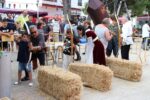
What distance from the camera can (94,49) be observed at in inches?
422

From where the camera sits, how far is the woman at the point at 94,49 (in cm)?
1057

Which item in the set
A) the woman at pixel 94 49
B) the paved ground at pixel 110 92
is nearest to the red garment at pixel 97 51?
the woman at pixel 94 49

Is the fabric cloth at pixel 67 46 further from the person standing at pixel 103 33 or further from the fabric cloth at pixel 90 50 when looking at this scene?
the person standing at pixel 103 33

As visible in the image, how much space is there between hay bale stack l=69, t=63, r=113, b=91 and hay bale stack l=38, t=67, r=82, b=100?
3.91 ft

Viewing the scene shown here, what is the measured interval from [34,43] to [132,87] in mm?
2877

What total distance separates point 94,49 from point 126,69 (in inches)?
43.5

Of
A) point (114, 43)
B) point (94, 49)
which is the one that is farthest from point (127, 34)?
point (94, 49)

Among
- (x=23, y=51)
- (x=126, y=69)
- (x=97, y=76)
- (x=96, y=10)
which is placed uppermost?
(x=96, y=10)

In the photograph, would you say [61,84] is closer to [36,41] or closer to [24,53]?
[24,53]

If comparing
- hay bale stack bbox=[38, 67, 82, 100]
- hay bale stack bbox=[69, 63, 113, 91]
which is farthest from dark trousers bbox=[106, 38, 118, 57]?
hay bale stack bbox=[38, 67, 82, 100]

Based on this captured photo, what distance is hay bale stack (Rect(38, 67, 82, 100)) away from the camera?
7.70 m

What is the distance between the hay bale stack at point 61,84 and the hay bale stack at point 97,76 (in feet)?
3.91

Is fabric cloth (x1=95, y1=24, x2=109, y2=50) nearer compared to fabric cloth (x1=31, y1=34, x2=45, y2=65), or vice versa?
fabric cloth (x1=31, y1=34, x2=45, y2=65)

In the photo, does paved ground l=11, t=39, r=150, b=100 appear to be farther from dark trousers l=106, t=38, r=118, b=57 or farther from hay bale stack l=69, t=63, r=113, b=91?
dark trousers l=106, t=38, r=118, b=57
